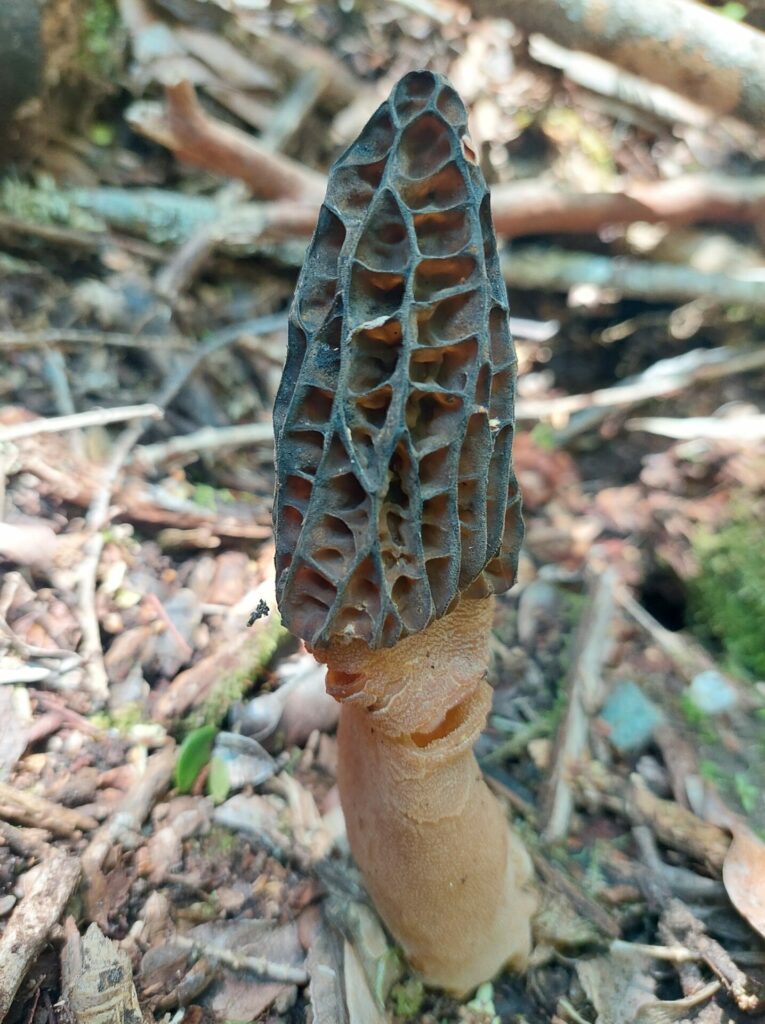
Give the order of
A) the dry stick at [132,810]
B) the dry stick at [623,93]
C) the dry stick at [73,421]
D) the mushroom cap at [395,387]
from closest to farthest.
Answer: the mushroom cap at [395,387] → the dry stick at [132,810] → the dry stick at [73,421] → the dry stick at [623,93]

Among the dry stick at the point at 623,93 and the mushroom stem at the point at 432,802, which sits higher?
the dry stick at the point at 623,93

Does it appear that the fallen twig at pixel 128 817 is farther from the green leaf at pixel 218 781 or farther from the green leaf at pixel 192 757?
the green leaf at pixel 218 781

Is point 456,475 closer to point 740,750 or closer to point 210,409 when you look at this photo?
point 740,750

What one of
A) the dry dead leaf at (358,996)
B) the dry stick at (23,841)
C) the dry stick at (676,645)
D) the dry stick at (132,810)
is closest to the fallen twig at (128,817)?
the dry stick at (132,810)

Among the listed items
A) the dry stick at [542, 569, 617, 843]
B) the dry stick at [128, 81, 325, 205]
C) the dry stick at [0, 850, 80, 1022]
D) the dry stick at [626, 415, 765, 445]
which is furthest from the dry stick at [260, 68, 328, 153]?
the dry stick at [0, 850, 80, 1022]

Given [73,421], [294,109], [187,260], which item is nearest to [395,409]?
[73,421]

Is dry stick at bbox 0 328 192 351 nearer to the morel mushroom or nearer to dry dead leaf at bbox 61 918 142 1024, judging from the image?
the morel mushroom

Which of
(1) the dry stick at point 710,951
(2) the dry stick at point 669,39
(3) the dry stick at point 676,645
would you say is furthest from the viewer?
(2) the dry stick at point 669,39

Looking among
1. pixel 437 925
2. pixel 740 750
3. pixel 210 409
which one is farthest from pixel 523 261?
pixel 437 925

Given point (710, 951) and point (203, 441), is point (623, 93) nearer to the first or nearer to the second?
point (203, 441)
